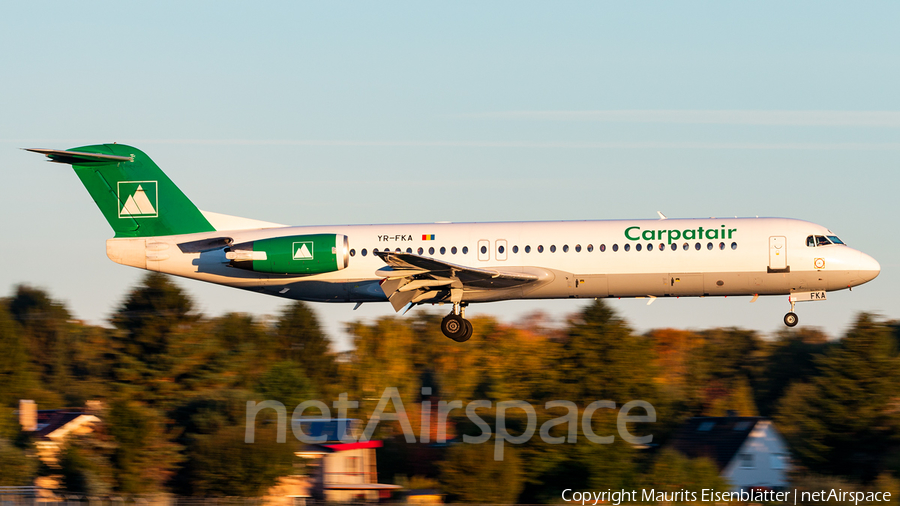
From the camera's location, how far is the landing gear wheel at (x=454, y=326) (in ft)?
95.1

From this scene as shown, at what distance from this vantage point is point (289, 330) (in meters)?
71.6

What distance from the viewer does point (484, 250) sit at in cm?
2858

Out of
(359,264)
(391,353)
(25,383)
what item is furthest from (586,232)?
(25,383)

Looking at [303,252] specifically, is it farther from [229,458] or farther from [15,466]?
[15,466]

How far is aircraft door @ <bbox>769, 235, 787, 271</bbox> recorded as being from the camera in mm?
28031

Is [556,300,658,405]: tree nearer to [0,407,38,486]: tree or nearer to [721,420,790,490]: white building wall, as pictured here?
[721,420,790,490]: white building wall

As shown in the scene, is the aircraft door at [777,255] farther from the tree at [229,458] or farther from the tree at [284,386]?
the tree at [284,386]

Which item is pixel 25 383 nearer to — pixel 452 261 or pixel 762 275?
pixel 452 261

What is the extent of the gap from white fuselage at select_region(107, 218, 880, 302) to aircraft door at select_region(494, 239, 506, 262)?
28 mm

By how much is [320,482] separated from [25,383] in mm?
31541

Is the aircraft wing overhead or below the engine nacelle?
below

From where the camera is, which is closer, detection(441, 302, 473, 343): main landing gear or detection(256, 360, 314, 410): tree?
detection(441, 302, 473, 343): main landing gear

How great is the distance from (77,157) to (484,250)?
Answer: 12138 mm

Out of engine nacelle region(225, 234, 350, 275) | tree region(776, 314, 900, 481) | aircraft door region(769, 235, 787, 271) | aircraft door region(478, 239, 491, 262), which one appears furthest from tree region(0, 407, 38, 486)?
tree region(776, 314, 900, 481)
